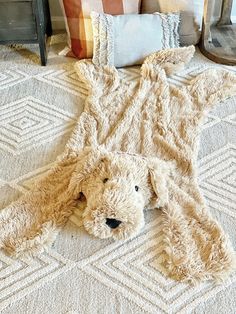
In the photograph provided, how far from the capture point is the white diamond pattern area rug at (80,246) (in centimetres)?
118

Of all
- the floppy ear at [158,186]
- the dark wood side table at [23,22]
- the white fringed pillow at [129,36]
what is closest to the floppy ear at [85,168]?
the floppy ear at [158,186]

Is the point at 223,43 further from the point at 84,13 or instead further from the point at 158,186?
the point at 158,186

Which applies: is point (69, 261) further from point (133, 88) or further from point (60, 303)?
point (133, 88)

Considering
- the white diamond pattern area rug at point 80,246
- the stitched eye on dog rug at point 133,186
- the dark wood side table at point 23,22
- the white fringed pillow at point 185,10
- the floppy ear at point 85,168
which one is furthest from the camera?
Answer: the white fringed pillow at point 185,10

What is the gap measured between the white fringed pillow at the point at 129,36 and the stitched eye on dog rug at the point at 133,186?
236 mm

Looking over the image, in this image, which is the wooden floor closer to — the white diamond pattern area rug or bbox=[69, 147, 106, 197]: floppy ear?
the white diamond pattern area rug

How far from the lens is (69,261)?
1.28m

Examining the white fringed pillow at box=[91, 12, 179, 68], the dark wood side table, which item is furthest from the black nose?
the dark wood side table

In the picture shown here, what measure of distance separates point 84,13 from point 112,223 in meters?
1.05

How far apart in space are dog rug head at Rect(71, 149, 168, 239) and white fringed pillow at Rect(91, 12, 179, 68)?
0.65m

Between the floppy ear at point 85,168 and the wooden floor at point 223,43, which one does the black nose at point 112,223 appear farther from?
the wooden floor at point 223,43

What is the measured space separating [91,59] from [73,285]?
3.71ft

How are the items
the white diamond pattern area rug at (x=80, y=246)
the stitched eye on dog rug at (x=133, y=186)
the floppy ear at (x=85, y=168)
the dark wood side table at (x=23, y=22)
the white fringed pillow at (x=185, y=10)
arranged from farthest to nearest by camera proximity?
the white fringed pillow at (x=185, y=10)
the dark wood side table at (x=23, y=22)
the floppy ear at (x=85, y=168)
the stitched eye on dog rug at (x=133, y=186)
the white diamond pattern area rug at (x=80, y=246)

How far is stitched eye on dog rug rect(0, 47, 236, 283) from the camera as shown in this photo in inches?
51.3
